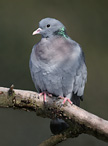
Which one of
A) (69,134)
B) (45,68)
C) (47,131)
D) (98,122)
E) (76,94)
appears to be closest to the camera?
(98,122)

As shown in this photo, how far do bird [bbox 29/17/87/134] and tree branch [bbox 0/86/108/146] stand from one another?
24cm

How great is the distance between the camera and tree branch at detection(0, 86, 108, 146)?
7.27ft

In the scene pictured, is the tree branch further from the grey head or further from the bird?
the grey head

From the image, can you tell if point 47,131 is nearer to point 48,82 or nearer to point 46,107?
point 48,82

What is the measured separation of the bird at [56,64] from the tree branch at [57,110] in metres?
0.24

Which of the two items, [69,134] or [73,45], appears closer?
[69,134]

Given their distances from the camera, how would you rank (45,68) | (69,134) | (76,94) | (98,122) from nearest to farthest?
(98,122) < (69,134) < (45,68) < (76,94)

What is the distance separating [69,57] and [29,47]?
210cm

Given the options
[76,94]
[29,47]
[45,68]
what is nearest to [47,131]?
[29,47]

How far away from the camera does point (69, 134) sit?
7.81ft

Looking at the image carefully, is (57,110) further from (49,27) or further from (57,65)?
(49,27)

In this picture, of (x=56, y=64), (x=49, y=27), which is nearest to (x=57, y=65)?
(x=56, y=64)

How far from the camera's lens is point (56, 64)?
269 centimetres

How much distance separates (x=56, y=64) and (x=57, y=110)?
450mm
